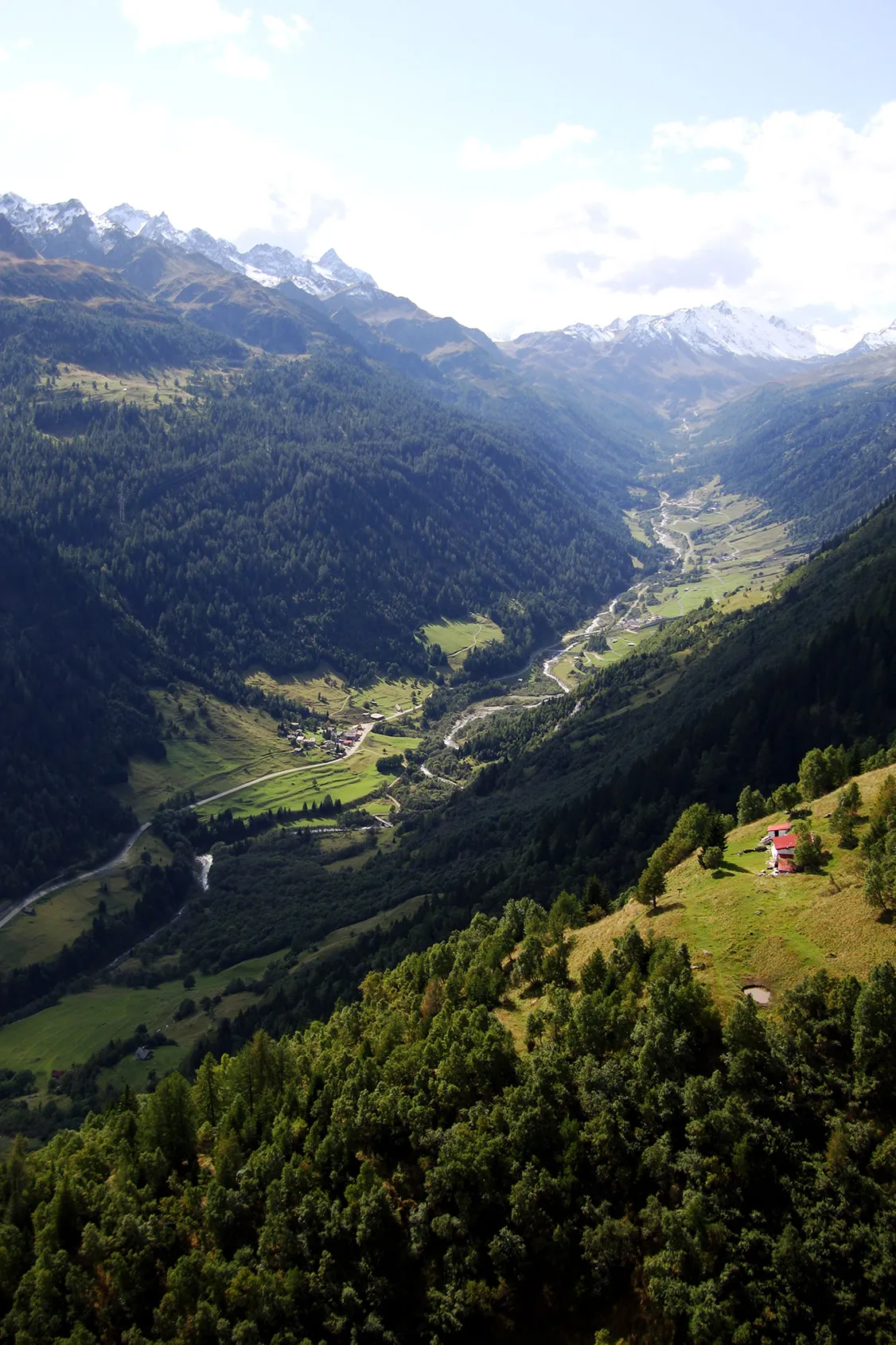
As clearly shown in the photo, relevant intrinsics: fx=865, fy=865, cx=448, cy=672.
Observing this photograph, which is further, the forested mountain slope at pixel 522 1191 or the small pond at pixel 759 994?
the small pond at pixel 759 994

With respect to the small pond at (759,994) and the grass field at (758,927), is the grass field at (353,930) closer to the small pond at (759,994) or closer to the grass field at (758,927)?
the grass field at (758,927)

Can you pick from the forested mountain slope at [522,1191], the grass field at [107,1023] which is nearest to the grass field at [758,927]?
the forested mountain slope at [522,1191]

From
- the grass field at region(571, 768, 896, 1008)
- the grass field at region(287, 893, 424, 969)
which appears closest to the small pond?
the grass field at region(571, 768, 896, 1008)

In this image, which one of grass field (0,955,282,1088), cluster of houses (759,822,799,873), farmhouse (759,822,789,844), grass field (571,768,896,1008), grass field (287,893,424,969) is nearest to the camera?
grass field (571,768,896,1008)

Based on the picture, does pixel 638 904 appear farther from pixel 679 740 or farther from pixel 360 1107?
pixel 679 740

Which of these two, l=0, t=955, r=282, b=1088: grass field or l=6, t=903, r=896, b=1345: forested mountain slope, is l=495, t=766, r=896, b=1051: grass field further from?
l=0, t=955, r=282, b=1088: grass field

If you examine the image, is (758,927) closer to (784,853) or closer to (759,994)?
(759,994)

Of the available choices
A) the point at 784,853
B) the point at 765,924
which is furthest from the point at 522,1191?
the point at 784,853

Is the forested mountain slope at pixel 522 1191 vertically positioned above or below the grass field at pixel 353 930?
above
